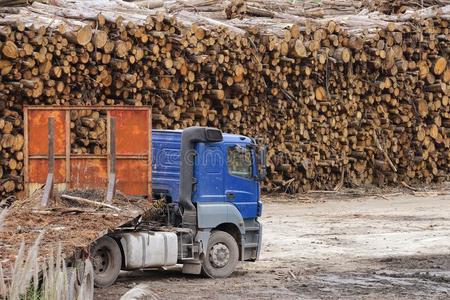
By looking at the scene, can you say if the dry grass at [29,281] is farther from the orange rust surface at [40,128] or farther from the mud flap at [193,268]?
the mud flap at [193,268]

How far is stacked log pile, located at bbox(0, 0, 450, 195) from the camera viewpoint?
754 inches

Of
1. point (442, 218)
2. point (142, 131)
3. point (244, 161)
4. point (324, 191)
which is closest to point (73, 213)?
point (142, 131)

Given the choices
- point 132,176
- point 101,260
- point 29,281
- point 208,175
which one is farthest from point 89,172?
point 29,281

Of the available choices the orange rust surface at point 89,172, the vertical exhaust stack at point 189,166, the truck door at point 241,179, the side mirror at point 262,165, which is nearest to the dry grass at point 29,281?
the orange rust surface at point 89,172

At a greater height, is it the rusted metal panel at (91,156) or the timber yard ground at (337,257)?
the rusted metal panel at (91,156)

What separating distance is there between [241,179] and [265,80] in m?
9.54

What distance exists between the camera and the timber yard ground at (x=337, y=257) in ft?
43.2

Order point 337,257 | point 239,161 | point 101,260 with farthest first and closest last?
point 337,257 < point 239,161 < point 101,260

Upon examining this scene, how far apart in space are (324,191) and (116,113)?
39.9 ft

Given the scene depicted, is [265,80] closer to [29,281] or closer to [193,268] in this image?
[193,268]

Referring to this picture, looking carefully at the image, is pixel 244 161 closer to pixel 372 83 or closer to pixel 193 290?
pixel 193 290

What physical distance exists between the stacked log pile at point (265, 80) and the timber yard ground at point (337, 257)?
191 cm

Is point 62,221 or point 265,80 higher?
point 265,80

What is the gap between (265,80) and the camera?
2398 centimetres
